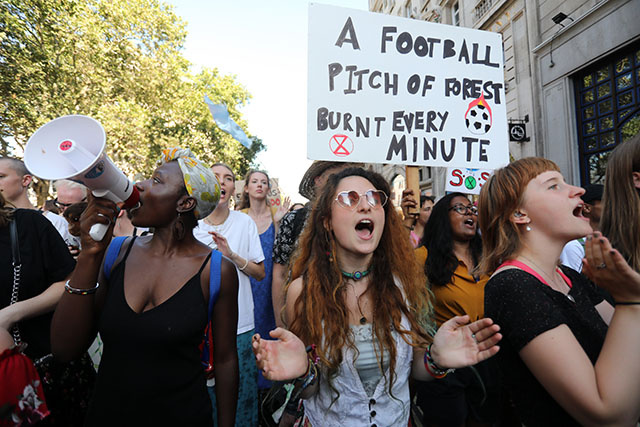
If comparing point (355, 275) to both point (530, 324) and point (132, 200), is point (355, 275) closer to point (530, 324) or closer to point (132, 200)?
point (530, 324)

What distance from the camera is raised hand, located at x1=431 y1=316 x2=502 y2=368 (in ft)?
4.57

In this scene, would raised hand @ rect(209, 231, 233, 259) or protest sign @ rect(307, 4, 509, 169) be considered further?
protest sign @ rect(307, 4, 509, 169)

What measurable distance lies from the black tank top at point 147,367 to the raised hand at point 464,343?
1.06 meters

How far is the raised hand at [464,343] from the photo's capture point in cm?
139

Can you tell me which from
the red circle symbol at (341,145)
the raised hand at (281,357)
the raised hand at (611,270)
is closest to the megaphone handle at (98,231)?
the raised hand at (281,357)

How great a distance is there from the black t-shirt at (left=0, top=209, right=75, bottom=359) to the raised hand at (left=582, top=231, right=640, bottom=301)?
251 cm

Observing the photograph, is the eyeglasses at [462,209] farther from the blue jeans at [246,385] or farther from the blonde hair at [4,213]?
the blonde hair at [4,213]

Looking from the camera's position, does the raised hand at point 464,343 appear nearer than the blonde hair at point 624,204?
Yes

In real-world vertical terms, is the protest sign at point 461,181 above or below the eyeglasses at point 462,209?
above

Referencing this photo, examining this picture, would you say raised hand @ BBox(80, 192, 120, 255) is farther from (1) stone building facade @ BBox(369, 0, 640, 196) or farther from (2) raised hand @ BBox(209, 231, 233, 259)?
(1) stone building facade @ BBox(369, 0, 640, 196)

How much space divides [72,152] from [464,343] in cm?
166

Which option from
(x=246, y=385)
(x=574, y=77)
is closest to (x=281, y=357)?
(x=246, y=385)

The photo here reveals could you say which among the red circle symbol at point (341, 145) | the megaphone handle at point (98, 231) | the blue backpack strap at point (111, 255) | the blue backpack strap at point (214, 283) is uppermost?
the red circle symbol at point (341, 145)

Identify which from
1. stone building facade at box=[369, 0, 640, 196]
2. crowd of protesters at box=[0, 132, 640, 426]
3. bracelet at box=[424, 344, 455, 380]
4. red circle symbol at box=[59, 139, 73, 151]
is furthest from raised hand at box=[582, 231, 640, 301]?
stone building facade at box=[369, 0, 640, 196]
